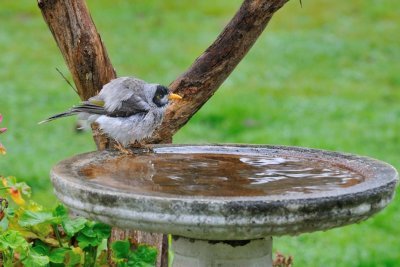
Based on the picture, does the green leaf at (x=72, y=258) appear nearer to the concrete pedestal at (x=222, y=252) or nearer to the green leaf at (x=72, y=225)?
the green leaf at (x=72, y=225)

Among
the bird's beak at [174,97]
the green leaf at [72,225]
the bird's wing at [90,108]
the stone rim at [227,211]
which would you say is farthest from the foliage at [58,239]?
the bird's beak at [174,97]

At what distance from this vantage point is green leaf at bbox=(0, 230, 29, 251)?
3582 mm

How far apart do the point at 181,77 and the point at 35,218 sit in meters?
1.27

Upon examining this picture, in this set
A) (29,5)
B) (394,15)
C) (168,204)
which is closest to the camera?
(168,204)

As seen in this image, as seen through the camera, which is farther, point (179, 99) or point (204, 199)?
point (179, 99)

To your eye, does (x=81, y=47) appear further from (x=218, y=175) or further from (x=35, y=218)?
(x=218, y=175)

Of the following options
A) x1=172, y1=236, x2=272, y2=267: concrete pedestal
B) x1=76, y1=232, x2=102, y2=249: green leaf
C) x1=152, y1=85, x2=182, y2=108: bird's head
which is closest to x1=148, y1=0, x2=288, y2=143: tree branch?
x1=152, y1=85, x2=182, y2=108: bird's head

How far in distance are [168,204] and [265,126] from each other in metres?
7.58

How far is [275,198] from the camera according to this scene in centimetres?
289

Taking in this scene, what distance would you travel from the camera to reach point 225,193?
3.14 metres

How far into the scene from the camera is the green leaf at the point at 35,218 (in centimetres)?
385

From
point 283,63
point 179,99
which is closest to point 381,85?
point 283,63

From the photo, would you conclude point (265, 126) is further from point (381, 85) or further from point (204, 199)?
point (204, 199)

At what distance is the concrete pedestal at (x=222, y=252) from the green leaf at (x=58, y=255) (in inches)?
25.5
